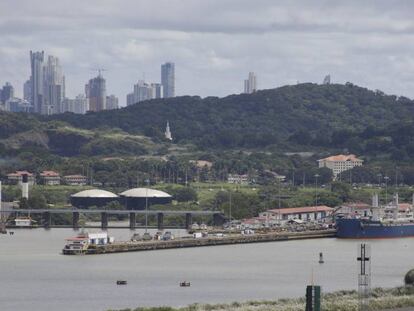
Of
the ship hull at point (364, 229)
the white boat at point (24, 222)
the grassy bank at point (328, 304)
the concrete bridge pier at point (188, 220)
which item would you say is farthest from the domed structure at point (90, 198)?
the grassy bank at point (328, 304)

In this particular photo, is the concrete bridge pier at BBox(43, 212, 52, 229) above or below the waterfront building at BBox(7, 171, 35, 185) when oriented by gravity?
below

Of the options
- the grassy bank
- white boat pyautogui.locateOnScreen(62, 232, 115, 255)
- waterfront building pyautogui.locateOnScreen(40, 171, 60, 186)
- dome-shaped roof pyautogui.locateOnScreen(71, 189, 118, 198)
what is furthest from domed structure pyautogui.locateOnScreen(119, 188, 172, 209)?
the grassy bank

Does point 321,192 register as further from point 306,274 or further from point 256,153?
point 306,274

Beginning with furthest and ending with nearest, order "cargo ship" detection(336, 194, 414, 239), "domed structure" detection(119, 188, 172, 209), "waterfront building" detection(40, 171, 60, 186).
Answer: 1. "waterfront building" detection(40, 171, 60, 186)
2. "domed structure" detection(119, 188, 172, 209)
3. "cargo ship" detection(336, 194, 414, 239)

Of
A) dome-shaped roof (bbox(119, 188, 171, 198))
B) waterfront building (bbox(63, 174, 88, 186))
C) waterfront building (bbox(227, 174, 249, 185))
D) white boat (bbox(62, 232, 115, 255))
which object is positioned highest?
waterfront building (bbox(227, 174, 249, 185))

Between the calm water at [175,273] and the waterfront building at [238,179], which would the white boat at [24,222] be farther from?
the waterfront building at [238,179]

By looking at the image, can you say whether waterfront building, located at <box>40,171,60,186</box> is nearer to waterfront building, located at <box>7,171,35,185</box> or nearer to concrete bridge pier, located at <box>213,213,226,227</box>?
waterfront building, located at <box>7,171,35,185</box>

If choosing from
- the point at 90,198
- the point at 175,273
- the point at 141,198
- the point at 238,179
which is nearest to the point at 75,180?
the point at 238,179

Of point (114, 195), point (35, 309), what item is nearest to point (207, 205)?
point (114, 195)
